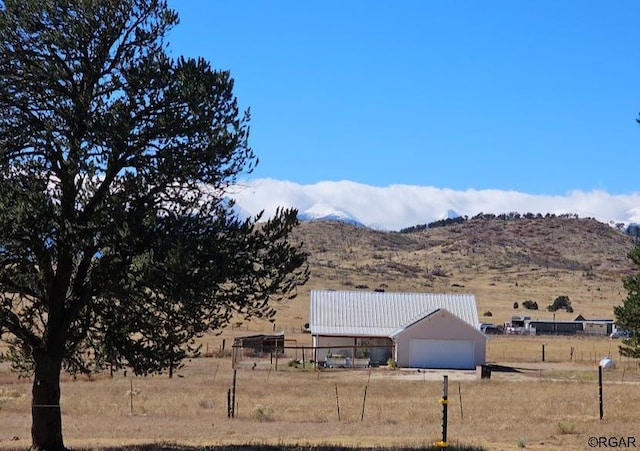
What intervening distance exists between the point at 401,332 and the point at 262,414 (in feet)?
111

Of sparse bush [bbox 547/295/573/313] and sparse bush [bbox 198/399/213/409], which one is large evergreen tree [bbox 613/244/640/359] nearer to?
sparse bush [bbox 198/399/213/409]

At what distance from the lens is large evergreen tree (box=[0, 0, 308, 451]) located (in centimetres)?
1680

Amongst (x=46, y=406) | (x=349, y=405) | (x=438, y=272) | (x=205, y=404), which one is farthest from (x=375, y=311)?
(x=438, y=272)

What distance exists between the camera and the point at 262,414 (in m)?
30.9

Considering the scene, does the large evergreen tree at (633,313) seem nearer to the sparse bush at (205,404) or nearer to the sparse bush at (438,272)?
the sparse bush at (205,404)

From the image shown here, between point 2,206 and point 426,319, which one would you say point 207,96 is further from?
point 426,319

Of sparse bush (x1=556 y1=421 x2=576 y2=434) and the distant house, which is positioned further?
the distant house

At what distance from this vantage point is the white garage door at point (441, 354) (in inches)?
2504

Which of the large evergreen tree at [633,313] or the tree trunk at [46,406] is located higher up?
the large evergreen tree at [633,313]

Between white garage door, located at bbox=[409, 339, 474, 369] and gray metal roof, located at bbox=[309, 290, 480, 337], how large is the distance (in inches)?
75.1

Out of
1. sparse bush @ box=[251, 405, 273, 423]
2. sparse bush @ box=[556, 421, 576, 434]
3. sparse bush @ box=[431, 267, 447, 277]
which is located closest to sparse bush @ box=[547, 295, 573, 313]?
sparse bush @ box=[431, 267, 447, 277]

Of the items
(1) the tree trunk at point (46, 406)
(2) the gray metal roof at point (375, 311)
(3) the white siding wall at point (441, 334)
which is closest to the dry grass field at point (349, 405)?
(1) the tree trunk at point (46, 406)

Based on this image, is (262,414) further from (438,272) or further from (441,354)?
(438,272)

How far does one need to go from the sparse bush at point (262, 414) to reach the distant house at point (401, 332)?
2858 centimetres
